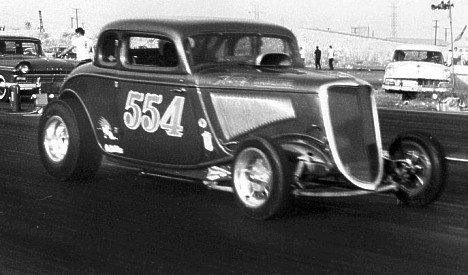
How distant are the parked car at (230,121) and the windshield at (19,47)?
39.4ft

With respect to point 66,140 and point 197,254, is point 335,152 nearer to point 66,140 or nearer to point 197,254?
point 197,254

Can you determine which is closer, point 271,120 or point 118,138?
point 271,120

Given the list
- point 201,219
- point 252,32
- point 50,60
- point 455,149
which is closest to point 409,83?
point 50,60

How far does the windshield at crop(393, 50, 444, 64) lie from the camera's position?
2653 cm

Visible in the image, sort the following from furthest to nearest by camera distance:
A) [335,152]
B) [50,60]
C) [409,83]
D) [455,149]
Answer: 1. [409,83]
2. [50,60]
3. [455,149]
4. [335,152]

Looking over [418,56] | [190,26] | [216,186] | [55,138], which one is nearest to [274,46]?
[190,26]

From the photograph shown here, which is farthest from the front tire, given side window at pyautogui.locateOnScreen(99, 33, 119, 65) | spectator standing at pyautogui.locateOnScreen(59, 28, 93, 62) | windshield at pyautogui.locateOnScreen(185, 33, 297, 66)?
spectator standing at pyautogui.locateOnScreen(59, 28, 93, 62)

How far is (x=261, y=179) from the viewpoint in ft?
22.5

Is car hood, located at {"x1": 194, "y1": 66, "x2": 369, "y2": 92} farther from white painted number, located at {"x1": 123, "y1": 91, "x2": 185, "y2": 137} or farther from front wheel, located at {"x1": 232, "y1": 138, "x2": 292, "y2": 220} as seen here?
front wheel, located at {"x1": 232, "y1": 138, "x2": 292, "y2": 220}

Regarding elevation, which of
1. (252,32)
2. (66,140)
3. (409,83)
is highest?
(252,32)

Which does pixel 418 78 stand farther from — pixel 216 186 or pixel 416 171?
pixel 216 186

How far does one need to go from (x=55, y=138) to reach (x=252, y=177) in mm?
2767

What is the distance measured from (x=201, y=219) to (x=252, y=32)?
7.23 feet

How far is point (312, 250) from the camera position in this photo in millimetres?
5906
